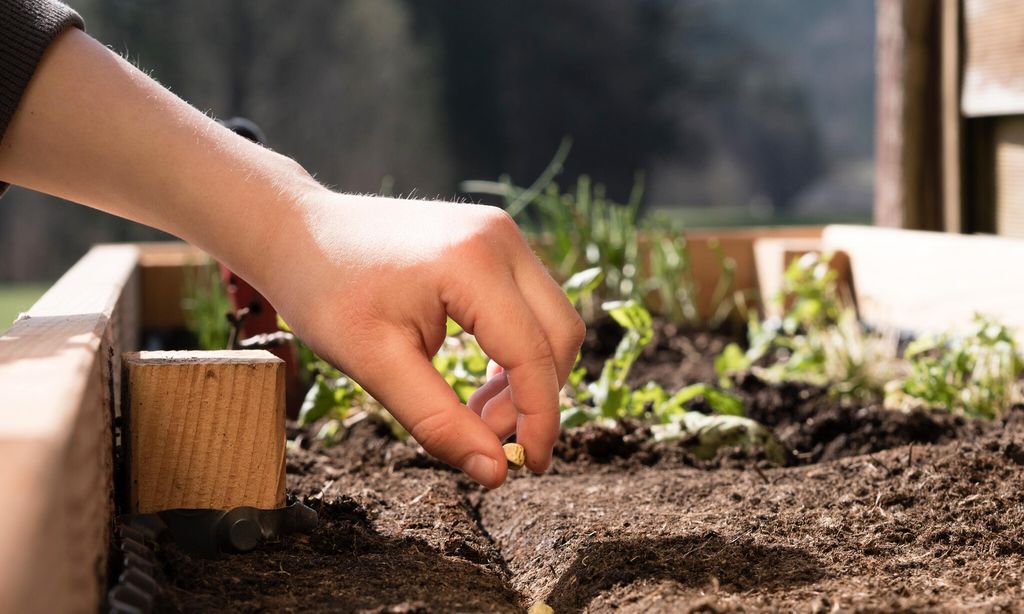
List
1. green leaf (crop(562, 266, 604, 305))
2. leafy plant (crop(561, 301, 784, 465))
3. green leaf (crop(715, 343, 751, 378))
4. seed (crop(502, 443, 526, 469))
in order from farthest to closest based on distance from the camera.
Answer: green leaf (crop(715, 343, 751, 378)), leafy plant (crop(561, 301, 784, 465)), green leaf (crop(562, 266, 604, 305)), seed (crop(502, 443, 526, 469))

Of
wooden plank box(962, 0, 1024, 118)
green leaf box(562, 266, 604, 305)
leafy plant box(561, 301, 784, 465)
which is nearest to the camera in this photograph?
green leaf box(562, 266, 604, 305)

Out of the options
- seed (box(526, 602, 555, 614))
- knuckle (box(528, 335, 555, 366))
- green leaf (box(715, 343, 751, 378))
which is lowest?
seed (box(526, 602, 555, 614))

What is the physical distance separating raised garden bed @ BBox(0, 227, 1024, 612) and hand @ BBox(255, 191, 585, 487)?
0.12 metres

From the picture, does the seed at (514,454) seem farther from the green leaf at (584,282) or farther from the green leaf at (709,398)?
the green leaf at (709,398)

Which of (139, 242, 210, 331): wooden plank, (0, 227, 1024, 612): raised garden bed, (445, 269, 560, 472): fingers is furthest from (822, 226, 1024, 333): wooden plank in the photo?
(139, 242, 210, 331): wooden plank

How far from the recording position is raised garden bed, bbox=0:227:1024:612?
0.60 m

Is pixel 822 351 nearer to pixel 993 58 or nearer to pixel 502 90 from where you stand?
pixel 993 58

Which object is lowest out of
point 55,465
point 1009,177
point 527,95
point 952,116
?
point 55,465

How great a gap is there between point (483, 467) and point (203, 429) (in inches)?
10.4

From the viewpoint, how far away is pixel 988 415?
1625 millimetres

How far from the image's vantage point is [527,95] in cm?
672

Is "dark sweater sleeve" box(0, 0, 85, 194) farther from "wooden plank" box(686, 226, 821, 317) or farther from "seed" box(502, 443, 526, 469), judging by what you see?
"wooden plank" box(686, 226, 821, 317)

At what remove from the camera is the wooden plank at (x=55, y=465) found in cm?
48

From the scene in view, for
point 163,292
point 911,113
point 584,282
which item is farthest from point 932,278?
point 163,292
